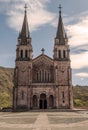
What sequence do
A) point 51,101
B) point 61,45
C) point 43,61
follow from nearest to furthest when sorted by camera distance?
point 51,101, point 43,61, point 61,45

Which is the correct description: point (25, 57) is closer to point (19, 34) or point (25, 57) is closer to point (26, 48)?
point (26, 48)

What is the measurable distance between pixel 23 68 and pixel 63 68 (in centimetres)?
1047

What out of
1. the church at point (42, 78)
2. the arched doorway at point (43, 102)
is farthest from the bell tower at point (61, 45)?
the arched doorway at point (43, 102)

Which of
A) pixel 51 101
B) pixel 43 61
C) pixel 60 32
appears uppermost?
pixel 60 32

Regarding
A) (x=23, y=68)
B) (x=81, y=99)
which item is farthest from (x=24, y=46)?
(x=81, y=99)

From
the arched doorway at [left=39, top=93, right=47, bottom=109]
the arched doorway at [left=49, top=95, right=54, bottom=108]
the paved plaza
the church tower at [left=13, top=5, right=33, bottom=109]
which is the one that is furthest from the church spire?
the paved plaza

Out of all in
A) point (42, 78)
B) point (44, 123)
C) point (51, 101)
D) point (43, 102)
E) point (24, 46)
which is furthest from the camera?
point (24, 46)

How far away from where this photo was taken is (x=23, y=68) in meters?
74.4

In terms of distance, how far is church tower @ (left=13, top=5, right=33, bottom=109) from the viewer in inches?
2832

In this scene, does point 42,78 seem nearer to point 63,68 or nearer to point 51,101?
point 63,68

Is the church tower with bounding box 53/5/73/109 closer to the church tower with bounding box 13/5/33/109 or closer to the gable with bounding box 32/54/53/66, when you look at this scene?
the gable with bounding box 32/54/53/66

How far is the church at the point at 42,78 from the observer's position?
72.2 m

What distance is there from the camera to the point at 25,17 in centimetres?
Answer: 7981

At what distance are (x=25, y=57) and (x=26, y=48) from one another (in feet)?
8.34
